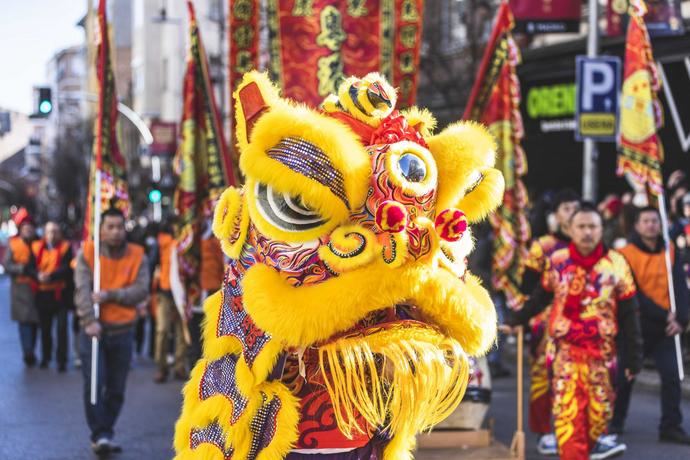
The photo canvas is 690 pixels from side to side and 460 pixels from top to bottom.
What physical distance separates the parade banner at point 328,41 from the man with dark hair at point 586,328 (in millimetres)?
2870

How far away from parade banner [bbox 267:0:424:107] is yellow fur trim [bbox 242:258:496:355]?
5.73 metres

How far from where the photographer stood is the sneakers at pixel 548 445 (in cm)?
770

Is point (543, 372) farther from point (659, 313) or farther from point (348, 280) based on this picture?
point (348, 280)

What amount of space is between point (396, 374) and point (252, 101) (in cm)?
100

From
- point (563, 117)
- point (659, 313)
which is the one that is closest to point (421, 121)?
point (659, 313)

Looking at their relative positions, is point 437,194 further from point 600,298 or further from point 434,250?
point 600,298

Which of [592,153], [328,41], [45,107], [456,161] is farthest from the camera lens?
[45,107]

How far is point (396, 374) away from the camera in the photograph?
321cm

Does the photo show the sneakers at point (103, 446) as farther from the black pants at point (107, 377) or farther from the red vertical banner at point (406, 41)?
the red vertical banner at point (406, 41)

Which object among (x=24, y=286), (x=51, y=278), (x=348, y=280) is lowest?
(x=24, y=286)

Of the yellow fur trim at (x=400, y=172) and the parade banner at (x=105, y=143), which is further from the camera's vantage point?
the parade banner at (x=105, y=143)

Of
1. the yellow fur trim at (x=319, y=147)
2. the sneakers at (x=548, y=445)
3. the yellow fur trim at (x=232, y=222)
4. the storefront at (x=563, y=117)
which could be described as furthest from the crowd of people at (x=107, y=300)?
the storefront at (x=563, y=117)

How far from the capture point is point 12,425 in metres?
9.05

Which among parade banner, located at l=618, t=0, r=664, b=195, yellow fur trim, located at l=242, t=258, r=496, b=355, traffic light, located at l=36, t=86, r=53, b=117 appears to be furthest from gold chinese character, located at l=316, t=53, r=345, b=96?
traffic light, located at l=36, t=86, r=53, b=117
